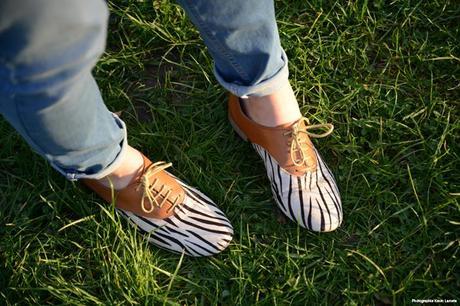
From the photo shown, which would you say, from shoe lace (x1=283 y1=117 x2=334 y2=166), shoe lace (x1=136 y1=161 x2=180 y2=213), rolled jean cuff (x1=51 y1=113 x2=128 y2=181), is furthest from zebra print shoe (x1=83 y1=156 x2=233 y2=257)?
shoe lace (x1=283 y1=117 x2=334 y2=166)

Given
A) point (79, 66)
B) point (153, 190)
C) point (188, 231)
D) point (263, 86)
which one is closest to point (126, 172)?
point (153, 190)

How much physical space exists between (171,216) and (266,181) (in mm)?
308

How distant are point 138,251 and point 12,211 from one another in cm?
41

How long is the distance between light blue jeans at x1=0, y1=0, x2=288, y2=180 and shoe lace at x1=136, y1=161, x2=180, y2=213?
130mm

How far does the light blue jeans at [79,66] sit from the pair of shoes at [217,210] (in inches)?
7.0

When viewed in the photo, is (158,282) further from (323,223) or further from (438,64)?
(438,64)

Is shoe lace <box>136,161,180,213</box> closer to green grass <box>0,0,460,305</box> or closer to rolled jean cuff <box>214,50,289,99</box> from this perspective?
green grass <box>0,0,460,305</box>

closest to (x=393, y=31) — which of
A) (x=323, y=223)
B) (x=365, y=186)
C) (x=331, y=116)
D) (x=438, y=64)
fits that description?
(x=438, y=64)

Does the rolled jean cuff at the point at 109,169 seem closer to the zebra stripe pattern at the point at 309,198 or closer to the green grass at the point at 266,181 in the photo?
the green grass at the point at 266,181

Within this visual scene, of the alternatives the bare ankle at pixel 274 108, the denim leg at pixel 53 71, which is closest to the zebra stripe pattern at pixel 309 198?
the bare ankle at pixel 274 108

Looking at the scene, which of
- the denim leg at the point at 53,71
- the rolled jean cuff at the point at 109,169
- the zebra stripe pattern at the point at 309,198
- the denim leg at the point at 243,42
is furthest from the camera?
the zebra stripe pattern at the point at 309,198

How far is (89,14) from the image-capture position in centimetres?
82

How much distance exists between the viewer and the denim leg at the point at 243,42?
1104 mm

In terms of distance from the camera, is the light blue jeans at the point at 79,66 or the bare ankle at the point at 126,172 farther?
the bare ankle at the point at 126,172
